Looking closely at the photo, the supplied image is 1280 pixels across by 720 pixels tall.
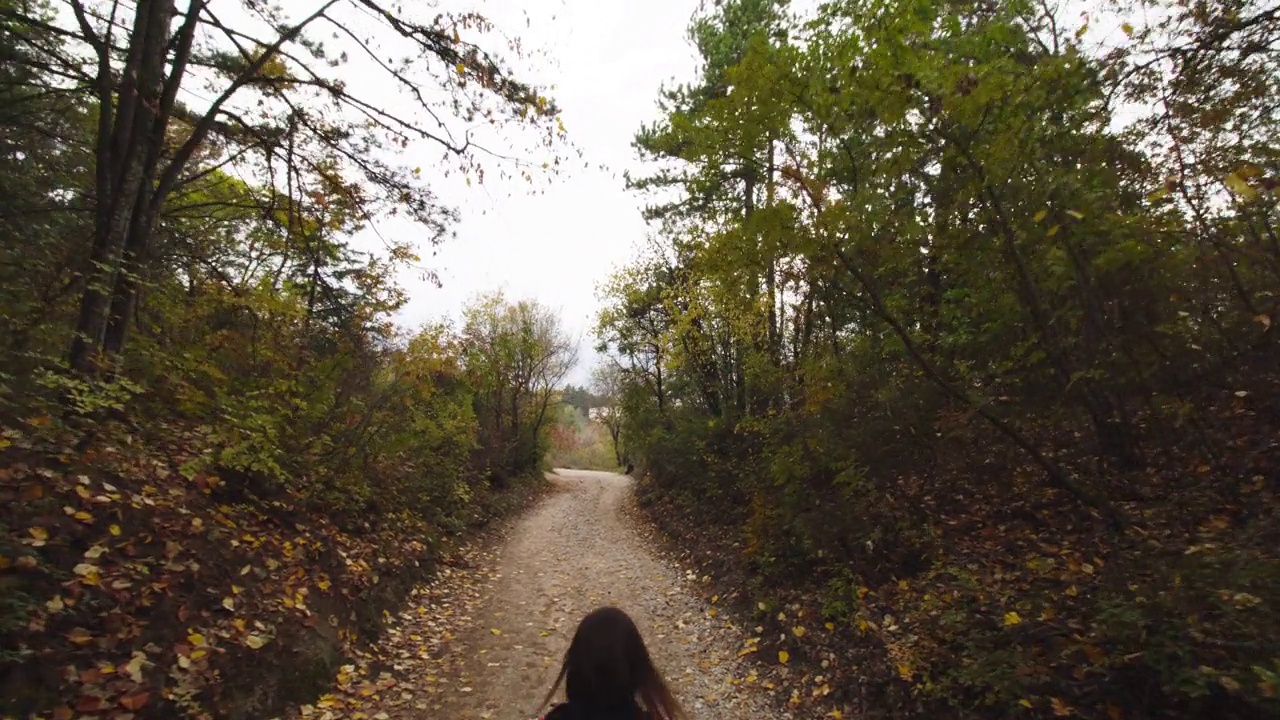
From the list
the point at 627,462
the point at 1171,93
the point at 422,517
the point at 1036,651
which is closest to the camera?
the point at 1036,651

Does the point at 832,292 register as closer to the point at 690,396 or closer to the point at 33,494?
the point at 33,494

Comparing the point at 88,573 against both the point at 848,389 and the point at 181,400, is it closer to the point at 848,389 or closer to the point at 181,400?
the point at 181,400

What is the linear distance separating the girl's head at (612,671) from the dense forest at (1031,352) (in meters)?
2.84

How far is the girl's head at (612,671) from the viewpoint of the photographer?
6.81 ft

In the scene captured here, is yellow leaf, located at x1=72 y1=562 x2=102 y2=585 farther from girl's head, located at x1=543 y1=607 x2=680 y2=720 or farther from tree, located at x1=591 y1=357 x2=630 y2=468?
tree, located at x1=591 y1=357 x2=630 y2=468

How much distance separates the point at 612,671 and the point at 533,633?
18.4ft

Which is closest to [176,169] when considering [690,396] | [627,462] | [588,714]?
[588,714]

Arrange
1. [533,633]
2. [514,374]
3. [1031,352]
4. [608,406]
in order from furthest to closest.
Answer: [608,406] < [514,374] < [533,633] < [1031,352]

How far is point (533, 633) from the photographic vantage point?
23.2 ft

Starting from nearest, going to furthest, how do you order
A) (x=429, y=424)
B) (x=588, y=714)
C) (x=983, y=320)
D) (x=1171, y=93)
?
(x=588, y=714) → (x=1171, y=93) → (x=983, y=320) → (x=429, y=424)

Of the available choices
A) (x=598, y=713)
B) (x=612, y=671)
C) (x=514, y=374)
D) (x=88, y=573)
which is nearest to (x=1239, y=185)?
(x=612, y=671)

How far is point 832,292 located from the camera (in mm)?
6797

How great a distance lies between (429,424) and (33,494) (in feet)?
26.4

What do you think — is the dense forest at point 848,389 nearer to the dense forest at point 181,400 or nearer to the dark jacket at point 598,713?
the dense forest at point 181,400
